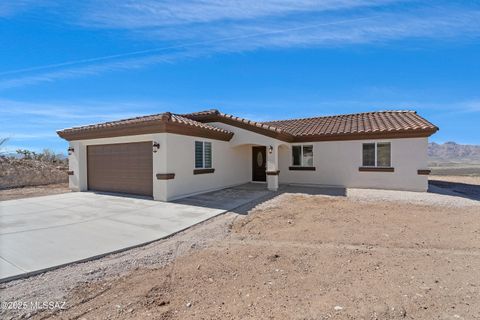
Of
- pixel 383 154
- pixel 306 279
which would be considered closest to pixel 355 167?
pixel 383 154

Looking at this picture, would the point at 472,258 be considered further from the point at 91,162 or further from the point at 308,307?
the point at 91,162

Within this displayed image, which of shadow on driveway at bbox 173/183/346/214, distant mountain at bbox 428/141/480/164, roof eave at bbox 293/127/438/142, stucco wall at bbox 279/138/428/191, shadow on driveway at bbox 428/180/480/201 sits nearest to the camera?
shadow on driveway at bbox 173/183/346/214

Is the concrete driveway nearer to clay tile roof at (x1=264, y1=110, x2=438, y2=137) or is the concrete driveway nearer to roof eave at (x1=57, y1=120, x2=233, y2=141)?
roof eave at (x1=57, y1=120, x2=233, y2=141)

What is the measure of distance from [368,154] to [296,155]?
160 inches

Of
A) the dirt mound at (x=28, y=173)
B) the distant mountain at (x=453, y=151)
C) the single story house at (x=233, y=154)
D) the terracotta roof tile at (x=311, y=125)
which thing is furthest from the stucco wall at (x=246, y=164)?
the distant mountain at (x=453, y=151)

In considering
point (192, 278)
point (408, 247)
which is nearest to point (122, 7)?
point (192, 278)

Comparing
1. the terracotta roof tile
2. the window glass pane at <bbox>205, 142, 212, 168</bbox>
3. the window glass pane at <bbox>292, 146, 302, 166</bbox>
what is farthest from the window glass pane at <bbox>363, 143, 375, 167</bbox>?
the window glass pane at <bbox>205, 142, 212, 168</bbox>

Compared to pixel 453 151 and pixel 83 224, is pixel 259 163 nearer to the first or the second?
pixel 83 224

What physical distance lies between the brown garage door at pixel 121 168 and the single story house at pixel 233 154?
44mm

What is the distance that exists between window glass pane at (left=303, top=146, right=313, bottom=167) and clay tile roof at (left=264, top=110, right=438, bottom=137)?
94cm

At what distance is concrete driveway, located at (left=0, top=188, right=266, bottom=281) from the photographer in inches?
204

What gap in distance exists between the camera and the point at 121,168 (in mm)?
13047

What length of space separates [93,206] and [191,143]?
4.66m

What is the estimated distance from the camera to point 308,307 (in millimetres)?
3477
